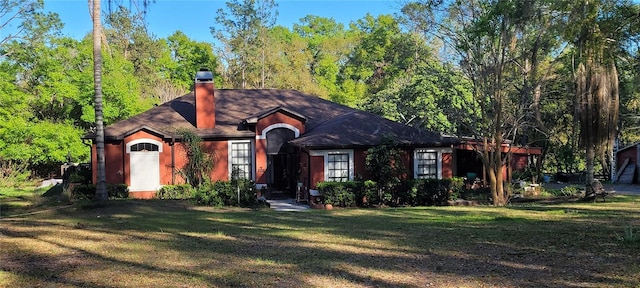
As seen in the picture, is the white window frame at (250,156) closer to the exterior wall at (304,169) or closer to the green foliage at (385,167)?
the exterior wall at (304,169)

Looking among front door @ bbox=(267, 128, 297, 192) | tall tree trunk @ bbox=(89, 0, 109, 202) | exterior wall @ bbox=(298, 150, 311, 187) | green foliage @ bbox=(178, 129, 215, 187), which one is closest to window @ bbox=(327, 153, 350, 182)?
exterior wall @ bbox=(298, 150, 311, 187)

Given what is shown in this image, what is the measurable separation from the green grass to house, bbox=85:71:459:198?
5.97 metres

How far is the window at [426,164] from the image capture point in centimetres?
1975

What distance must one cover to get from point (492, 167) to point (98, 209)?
13717mm

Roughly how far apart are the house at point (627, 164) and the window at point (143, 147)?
2933cm

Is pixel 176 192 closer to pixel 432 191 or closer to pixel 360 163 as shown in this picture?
pixel 360 163

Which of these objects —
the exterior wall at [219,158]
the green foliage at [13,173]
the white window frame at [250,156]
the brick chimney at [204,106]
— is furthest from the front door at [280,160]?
the green foliage at [13,173]

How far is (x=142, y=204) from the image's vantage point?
15453mm

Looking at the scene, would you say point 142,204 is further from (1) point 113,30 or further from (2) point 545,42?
(1) point 113,30

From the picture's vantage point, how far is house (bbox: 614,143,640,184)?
32219 mm

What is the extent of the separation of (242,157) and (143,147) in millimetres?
4095

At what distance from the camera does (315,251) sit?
8.15m

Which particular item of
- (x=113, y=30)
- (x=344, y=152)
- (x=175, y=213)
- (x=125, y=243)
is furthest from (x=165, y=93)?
(x=125, y=243)

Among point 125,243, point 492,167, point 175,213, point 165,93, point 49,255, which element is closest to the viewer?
point 49,255
